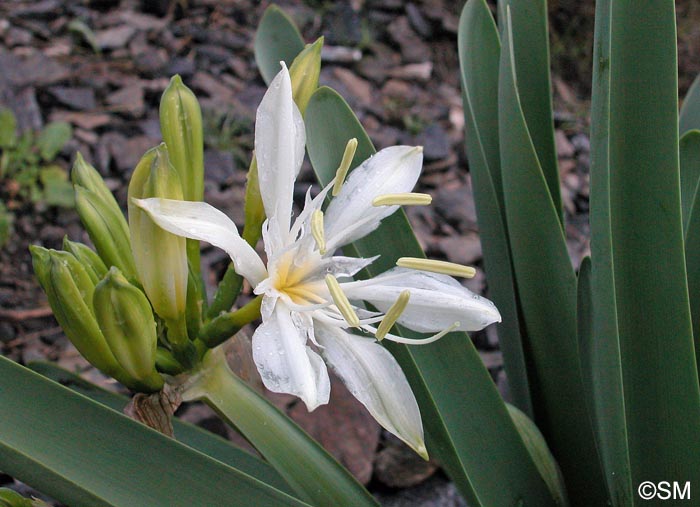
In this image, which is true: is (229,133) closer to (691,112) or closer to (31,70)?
(31,70)

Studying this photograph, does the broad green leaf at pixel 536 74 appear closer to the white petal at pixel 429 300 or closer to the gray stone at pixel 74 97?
the white petal at pixel 429 300

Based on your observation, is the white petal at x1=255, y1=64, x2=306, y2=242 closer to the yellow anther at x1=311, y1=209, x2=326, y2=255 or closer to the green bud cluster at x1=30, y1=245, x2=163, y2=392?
the yellow anther at x1=311, y1=209, x2=326, y2=255

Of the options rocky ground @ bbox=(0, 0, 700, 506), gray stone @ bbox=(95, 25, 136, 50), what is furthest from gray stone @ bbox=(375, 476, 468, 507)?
gray stone @ bbox=(95, 25, 136, 50)

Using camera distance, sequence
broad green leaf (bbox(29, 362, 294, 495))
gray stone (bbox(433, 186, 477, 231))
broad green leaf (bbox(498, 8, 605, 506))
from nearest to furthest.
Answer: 1. broad green leaf (bbox(498, 8, 605, 506))
2. broad green leaf (bbox(29, 362, 294, 495))
3. gray stone (bbox(433, 186, 477, 231))

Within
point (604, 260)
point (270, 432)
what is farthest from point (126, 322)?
point (604, 260)

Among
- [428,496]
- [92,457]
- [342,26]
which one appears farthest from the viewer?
[342,26]

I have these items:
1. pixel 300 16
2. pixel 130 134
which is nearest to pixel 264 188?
pixel 130 134
